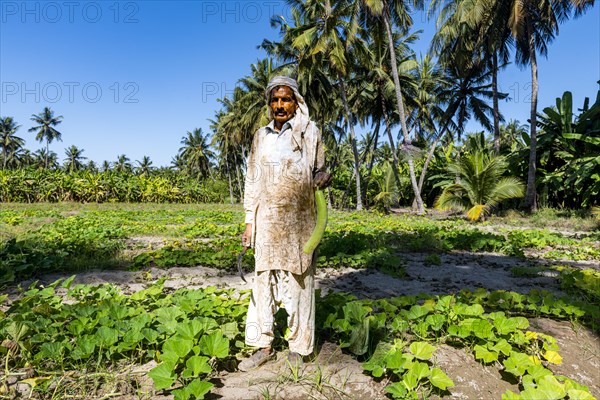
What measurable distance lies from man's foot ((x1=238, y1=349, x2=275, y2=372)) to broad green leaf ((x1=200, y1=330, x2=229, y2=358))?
288 millimetres

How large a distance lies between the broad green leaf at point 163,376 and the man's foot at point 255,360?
54cm

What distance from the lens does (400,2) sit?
59.0 ft

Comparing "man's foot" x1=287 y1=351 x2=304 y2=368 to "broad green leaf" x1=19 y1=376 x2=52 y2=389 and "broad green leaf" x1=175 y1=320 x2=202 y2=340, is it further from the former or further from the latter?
"broad green leaf" x1=19 y1=376 x2=52 y2=389

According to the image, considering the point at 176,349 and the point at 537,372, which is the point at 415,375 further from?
the point at 176,349

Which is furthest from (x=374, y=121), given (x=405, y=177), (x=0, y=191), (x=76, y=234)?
(x=0, y=191)

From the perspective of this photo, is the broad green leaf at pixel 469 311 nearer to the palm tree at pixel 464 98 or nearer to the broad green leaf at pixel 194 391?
the broad green leaf at pixel 194 391

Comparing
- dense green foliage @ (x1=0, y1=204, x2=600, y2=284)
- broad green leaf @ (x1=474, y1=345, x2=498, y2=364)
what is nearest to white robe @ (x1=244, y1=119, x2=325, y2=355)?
broad green leaf @ (x1=474, y1=345, x2=498, y2=364)

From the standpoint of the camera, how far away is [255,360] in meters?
2.40

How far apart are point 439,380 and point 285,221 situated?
4.26 ft

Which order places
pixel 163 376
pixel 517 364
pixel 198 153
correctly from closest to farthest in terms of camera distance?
pixel 163 376, pixel 517 364, pixel 198 153

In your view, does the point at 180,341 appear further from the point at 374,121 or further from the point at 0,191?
the point at 0,191

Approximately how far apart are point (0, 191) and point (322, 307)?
34.9m

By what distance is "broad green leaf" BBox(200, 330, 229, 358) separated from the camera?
2.16 metres

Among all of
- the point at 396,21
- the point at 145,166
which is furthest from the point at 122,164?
the point at 396,21
